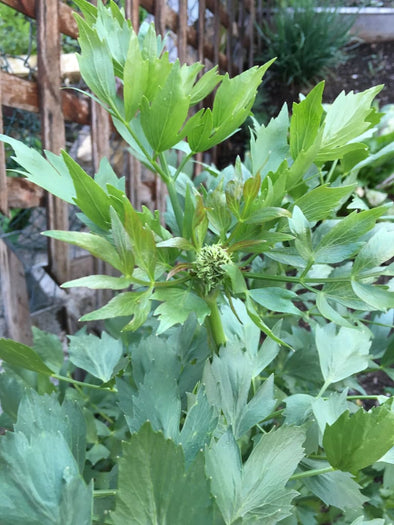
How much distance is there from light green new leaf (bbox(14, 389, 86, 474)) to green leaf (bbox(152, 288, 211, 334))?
0.36ft

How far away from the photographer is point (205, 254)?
15.2 inches

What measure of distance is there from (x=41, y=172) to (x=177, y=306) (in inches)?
5.8

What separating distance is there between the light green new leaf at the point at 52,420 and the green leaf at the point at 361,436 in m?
0.19

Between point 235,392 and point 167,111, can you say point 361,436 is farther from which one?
point 167,111

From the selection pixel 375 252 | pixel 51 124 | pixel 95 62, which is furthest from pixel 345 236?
pixel 51 124

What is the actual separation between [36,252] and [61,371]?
894 mm

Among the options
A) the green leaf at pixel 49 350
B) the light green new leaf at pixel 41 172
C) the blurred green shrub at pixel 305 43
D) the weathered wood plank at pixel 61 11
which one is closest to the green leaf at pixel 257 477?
the light green new leaf at pixel 41 172

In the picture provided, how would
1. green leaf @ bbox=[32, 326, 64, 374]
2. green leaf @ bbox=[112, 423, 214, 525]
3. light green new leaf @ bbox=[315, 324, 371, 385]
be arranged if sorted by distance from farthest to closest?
green leaf @ bbox=[32, 326, 64, 374]
light green new leaf @ bbox=[315, 324, 371, 385]
green leaf @ bbox=[112, 423, 214, 525]

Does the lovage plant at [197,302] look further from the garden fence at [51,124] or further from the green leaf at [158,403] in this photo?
the garden fence at [51,124]

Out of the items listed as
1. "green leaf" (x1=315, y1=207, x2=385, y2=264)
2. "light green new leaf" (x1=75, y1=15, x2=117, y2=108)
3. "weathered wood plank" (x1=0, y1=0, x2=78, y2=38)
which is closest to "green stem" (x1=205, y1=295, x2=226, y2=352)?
"green leaf" (x1=315, y1=207, x2=385, y2=264)

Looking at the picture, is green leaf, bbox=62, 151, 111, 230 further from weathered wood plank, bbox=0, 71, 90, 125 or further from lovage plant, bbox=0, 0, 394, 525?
weathered wood plank, bbox=0, 71, 90, 125

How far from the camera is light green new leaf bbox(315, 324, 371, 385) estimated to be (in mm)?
531

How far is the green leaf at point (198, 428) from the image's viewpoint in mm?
340

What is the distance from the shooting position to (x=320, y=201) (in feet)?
1.32
